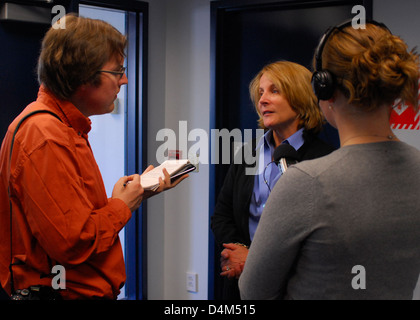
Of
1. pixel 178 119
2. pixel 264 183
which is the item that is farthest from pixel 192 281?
pixel 264 183

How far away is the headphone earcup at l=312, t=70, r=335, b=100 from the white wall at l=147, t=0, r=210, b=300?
216cm

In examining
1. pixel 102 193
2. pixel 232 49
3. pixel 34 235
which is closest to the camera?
pixel 34 235

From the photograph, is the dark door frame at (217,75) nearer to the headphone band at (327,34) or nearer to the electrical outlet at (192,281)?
the electrical outlet at (192,281)

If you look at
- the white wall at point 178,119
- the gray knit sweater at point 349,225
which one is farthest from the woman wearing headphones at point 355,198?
the white wall at point 178,119

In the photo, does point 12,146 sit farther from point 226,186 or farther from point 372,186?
point 226,186

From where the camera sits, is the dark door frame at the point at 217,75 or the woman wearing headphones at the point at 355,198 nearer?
the woman wearing headphones at the point at 355,198

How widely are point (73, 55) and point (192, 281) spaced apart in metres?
2.29

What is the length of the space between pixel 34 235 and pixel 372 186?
3.00ft

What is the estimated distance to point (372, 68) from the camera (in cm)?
92

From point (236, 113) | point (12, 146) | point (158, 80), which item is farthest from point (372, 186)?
point (158, 80)

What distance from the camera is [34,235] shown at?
1250mm

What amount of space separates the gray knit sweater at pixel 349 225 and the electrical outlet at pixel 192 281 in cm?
235

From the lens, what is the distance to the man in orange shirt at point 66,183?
4.02 ft

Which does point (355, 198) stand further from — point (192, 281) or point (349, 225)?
point (192, 281)
